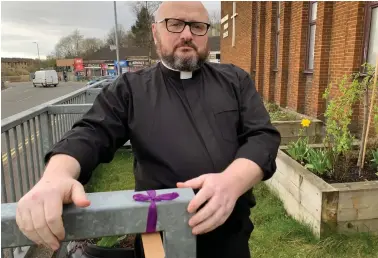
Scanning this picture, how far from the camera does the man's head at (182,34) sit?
170cm

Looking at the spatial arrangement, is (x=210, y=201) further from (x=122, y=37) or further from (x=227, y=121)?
→ (x=122, y=37)

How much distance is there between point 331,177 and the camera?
3.73 meters

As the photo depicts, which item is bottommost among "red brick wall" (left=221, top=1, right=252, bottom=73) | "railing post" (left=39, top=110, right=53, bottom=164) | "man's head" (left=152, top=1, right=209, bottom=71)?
"railing post" (left=39, top=110, right=53, bottom=164)

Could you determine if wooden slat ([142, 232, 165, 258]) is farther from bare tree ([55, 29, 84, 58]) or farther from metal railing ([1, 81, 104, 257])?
bare tree ([55, 29, 84, 58])

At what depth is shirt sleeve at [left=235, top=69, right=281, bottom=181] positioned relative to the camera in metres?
1.31

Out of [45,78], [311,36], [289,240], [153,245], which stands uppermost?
[311,36]

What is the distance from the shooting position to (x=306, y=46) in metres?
8.00

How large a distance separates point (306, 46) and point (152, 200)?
7.94 metres

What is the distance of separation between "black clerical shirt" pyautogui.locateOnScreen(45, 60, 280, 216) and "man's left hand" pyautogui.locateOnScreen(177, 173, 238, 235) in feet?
1.33

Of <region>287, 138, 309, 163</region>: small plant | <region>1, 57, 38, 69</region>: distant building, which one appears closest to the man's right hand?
<region>287, 138, 309, 163</region>: small plant

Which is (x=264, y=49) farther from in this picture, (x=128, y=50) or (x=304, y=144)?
(x=128, y=50)

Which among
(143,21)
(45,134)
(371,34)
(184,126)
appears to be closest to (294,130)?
(371,34)


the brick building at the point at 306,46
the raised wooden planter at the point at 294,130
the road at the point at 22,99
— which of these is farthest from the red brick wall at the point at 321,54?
the road at the point at 22,99

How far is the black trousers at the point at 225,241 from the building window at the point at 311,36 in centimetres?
684
